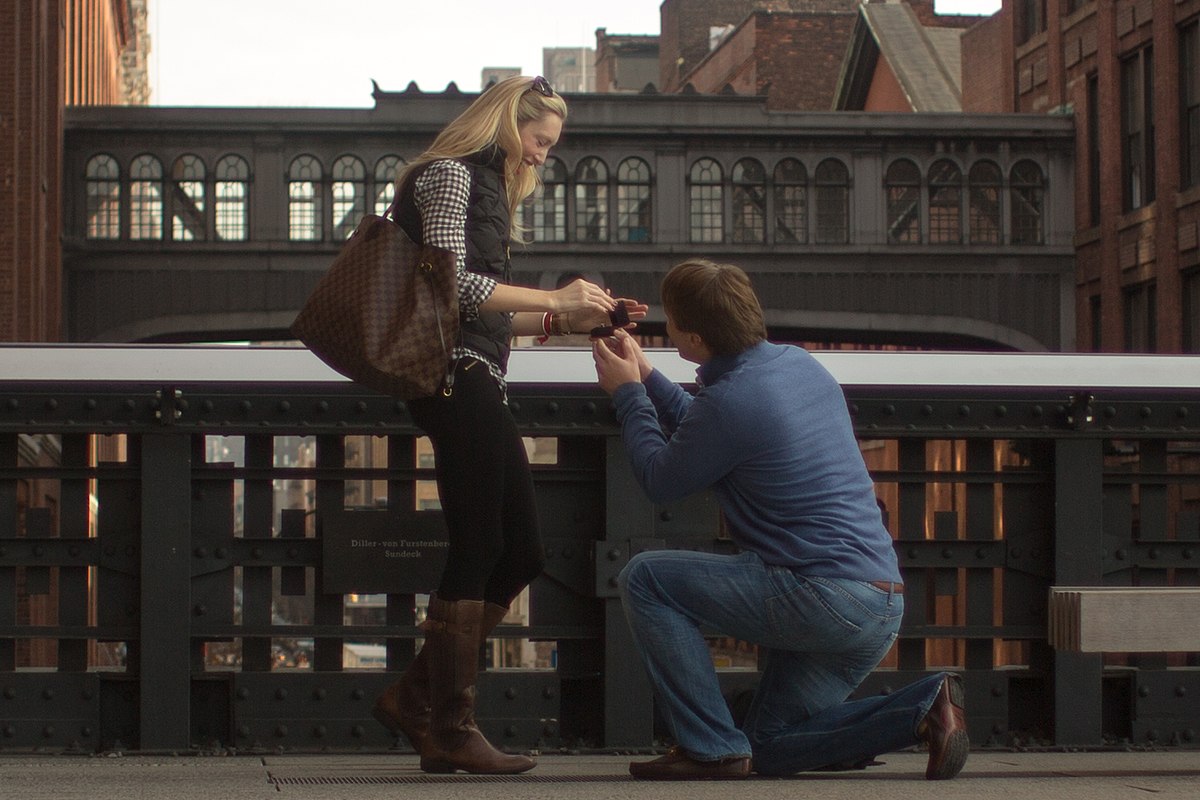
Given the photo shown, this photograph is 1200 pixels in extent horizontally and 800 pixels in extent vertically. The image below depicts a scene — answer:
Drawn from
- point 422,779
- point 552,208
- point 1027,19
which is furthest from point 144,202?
point 422,779

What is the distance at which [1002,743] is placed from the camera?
5.44m

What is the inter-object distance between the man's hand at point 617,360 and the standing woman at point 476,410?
0.22 ft

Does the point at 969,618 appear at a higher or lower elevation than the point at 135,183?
lower

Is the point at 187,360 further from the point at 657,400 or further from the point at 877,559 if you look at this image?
the point at 877,559

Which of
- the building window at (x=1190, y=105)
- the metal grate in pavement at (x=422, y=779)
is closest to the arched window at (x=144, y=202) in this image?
the building window at (x=1190, y=105)

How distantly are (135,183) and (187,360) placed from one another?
3318 centimetres

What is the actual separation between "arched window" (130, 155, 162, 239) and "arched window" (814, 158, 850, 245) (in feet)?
43.6

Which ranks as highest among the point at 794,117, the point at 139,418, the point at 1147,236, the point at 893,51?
the point at 893,51

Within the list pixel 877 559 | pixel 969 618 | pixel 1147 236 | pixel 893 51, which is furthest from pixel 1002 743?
pixel 893 51

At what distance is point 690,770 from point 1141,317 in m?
30.5

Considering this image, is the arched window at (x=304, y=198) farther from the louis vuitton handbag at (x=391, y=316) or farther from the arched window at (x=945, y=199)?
the louis vuitton handbag at (x=391, y=316)

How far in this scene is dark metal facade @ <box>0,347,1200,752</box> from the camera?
5125 millimetres

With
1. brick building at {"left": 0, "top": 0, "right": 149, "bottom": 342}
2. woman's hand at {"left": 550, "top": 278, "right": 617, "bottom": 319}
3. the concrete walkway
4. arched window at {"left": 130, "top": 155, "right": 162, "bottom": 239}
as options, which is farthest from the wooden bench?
arched window at {"left": 130, "top": 155, "right": 162, "bottom": 239}

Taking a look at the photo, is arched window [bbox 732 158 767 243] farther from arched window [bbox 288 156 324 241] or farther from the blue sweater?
the blue sweater
